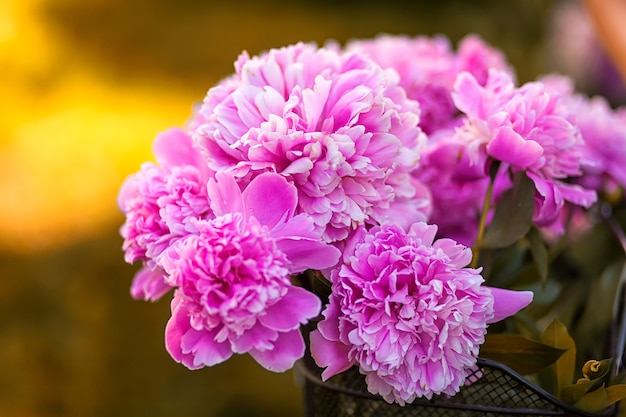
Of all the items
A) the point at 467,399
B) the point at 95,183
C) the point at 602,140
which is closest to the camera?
the point at 467,399

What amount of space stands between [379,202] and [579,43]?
2.89 m

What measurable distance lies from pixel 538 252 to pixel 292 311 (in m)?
0.23

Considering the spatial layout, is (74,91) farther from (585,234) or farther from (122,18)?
(585,234)

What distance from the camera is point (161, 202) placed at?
48cm

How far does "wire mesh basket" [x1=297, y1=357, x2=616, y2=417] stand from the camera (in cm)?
48

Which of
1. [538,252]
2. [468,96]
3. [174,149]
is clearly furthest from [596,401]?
[174,149]

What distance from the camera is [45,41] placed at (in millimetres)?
1649

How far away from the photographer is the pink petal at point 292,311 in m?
0.43

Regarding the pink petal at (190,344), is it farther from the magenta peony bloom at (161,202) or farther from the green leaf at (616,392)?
the green leaf at (616,392)

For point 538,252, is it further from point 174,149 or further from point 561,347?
point 174,149

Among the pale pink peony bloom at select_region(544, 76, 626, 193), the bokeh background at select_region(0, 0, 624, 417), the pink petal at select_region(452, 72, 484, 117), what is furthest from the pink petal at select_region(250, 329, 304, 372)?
the bokeh background at select_region(0, 0, 624, 417)

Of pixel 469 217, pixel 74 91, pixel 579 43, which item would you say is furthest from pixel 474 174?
pixel 579 43

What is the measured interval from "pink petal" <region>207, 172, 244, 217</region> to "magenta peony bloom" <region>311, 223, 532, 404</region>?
0.07m

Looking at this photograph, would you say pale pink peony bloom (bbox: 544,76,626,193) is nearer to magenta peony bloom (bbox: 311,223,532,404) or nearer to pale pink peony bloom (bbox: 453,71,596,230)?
pale pink peony bloom (bbox: 453,71,596,230)
